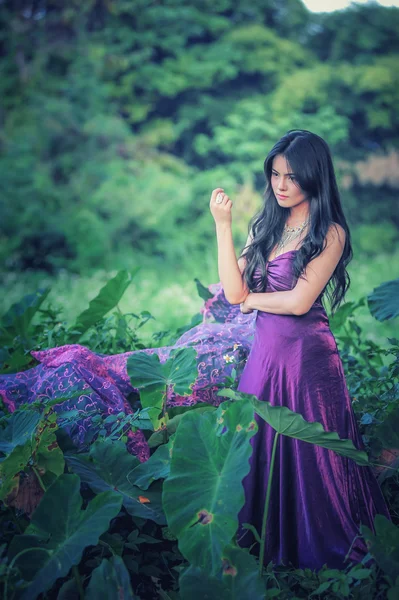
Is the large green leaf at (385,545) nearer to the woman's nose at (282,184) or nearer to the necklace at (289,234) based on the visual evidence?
the necklace at (289,234)

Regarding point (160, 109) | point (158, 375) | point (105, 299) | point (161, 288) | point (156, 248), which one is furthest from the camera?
point (160, 109)

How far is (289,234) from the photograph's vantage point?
1.71 metres

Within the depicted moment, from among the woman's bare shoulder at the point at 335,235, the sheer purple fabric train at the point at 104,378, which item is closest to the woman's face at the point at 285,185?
the woman's bare shoulder at the point at 335,235

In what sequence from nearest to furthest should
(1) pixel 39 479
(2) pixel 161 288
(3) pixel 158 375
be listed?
(1) pixel 39 479 → (3) pixel 158 375 → (2) pixel 161 288

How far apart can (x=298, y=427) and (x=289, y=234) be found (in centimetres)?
58

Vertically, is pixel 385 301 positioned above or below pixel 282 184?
below

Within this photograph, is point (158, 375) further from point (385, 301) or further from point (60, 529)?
point (385, 301)

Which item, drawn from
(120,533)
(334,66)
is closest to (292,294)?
(120,533)

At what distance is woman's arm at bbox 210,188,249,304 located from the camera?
1.60 metres

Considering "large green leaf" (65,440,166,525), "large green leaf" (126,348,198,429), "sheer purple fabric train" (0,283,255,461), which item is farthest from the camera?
"sheer purple fabric train" (0,283,255,461)

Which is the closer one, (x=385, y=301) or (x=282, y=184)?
(x=282, y=184)

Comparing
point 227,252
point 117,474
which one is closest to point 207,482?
point 117,474

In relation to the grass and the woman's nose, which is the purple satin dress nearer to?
the woman's nose

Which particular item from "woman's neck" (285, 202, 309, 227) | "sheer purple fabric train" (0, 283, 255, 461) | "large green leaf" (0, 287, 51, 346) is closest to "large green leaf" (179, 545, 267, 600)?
"sheer purple fabric train" (0, 283, 255, 461)
